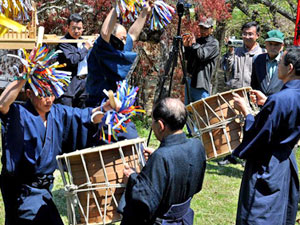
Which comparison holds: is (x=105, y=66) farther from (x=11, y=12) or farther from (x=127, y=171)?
(x=127, y=171)

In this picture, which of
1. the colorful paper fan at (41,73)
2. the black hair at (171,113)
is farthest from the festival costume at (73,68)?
the black hair at (171,113)

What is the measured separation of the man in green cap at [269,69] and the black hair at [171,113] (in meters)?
3.17

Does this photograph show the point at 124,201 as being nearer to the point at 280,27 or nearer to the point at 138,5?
the point at 138,5

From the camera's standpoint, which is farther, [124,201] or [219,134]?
[219,134]

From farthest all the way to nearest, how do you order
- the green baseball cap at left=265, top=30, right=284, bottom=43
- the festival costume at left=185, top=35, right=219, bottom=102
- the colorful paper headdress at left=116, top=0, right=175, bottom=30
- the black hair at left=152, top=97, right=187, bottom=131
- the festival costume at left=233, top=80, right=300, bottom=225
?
the festival costume at left=185, top=35, right=219, bottom=102, the green baseball cap at left=265, top=30, right=284, bottom=43, the colorful paper headdress at left=116, top=0, right=175, bottom=30, the festival costume at left=233, top=80, right=300, bottom=225, the black hair at left=152, top=97, right=187, bottom=131

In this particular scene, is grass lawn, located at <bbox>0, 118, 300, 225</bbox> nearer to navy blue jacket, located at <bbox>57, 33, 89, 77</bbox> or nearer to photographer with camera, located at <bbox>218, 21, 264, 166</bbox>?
photographer with camera, located at <bbox>218, 21, 264, 166</bbox>

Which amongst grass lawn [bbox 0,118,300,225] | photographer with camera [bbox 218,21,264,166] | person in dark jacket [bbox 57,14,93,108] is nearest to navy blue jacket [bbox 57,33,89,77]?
person in dark jacket [bbox 57,14,93,108]

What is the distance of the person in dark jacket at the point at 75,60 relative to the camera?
5.93 m

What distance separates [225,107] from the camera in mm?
4332

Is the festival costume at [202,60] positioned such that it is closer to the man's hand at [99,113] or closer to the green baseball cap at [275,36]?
the green baseball cap at [275,36]

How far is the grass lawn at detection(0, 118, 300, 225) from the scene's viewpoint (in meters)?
4.91

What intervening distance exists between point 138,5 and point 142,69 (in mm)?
5014

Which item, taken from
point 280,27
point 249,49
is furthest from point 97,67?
point 280,27

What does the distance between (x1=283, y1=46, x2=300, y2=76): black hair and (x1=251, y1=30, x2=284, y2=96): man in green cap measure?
234cm
